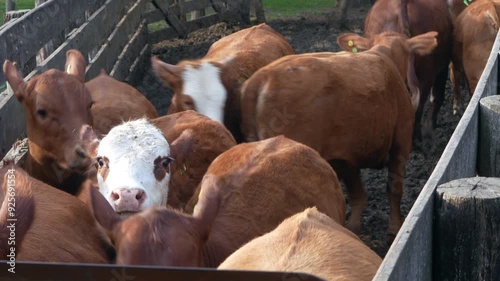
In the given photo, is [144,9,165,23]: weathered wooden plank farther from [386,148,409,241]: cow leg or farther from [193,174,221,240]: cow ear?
[193,174,221,240]: cow ear

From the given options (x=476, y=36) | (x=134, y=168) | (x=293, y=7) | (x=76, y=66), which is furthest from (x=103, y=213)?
(x=293, y=7)

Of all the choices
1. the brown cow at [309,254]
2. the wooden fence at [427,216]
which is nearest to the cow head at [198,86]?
the wooden fence at [427,216]

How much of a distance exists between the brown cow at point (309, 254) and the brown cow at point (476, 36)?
5.91 m

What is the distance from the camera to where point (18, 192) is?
3.60 metres

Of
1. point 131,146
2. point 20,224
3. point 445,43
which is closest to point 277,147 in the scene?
point 131,146

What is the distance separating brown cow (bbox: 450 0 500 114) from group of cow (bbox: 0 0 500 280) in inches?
2.7

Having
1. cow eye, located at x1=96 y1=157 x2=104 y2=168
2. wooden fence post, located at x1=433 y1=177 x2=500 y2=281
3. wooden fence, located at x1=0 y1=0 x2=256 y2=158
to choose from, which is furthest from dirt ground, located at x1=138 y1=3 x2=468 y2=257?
wooden fence post, located at x1=433 y1=177 x2=500 y2=281

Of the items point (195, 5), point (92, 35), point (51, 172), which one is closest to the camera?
point (51, 172)

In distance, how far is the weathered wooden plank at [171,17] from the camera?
1430 cm

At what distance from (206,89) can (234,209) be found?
8.41 feet

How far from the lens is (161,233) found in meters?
3.38

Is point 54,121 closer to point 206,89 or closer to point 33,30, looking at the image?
point 33,30

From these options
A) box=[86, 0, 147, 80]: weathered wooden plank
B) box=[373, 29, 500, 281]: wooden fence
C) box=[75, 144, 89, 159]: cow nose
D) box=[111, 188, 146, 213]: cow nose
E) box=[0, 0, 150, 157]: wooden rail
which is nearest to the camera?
box=[373, 29, 500, 281]: wooden fence

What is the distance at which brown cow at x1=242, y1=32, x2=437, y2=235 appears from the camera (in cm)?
659
